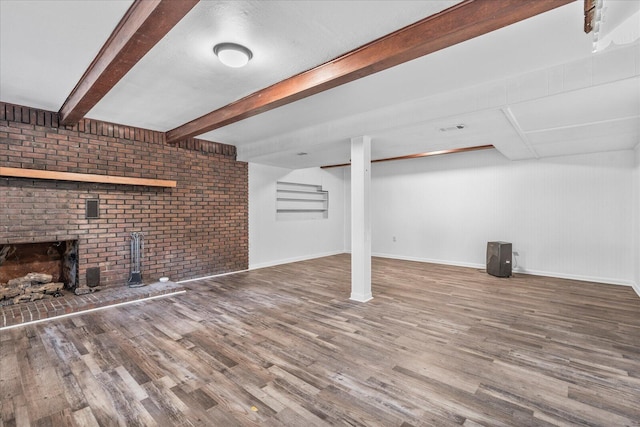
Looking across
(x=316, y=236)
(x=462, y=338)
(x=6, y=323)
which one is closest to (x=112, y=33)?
(x=6, y=323)

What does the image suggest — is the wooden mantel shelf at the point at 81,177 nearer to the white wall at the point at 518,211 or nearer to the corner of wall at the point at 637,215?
the white wall at the point at 518,211

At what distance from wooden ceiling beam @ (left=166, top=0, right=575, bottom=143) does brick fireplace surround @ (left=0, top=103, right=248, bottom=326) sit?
2.61m

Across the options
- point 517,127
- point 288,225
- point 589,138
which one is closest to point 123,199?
point 288,225

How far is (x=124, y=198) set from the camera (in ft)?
15.6

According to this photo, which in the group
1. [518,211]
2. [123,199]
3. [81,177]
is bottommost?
[518,211]

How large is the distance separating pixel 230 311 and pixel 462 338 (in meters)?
2.71

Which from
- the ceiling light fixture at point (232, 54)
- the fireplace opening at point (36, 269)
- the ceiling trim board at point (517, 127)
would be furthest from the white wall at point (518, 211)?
the fireplace opening at point (36, 269)

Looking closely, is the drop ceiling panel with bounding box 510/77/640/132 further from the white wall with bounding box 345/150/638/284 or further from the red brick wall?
the red brick wall

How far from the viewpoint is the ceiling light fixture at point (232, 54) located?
238 cm

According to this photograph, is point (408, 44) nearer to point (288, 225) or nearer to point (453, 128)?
point (453, 128)

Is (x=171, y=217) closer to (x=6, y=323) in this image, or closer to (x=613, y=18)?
(x=6, y=323)

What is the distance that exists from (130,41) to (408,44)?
6.48ft

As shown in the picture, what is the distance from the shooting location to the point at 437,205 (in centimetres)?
722

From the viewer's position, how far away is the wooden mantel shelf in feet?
11.9
